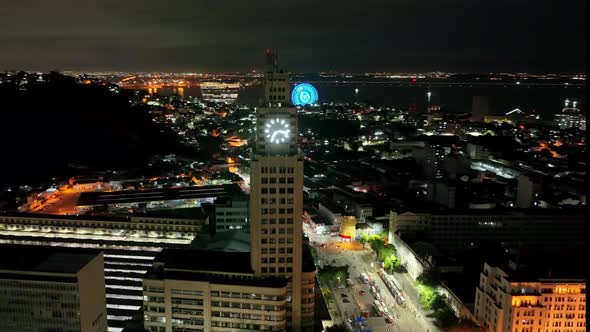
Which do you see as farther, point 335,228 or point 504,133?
point 504,133

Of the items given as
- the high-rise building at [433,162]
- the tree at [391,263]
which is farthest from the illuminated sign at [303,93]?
the tree at [391,263]

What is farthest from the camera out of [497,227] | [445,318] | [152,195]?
[152,195]

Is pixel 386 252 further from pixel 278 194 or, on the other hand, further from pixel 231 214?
pixel 278 194

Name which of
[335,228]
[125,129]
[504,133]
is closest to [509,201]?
[335,228]

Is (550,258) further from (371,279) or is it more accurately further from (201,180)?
(201,180)

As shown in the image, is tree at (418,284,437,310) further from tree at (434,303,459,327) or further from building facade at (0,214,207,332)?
building facade at (0,214,207,332)

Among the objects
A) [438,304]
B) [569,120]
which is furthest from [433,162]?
[569,120]
